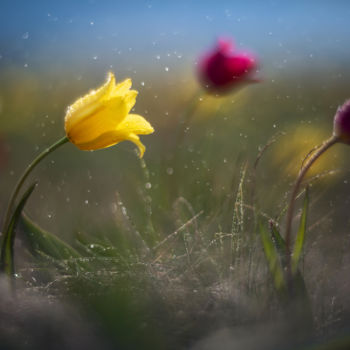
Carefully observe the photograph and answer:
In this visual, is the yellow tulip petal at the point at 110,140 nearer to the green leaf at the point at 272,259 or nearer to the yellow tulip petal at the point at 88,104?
the yellow tulip petal at the point at 88,104

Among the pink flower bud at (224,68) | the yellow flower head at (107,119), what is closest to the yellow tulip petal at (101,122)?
the yellow flower head at (107,119)

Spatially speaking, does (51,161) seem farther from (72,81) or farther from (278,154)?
(278,154)

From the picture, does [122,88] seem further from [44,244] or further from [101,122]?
[44,244]

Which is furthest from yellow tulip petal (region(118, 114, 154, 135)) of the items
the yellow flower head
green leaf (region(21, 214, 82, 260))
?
green leaf (region(21, 214, 82, 260))

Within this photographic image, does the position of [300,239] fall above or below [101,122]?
below

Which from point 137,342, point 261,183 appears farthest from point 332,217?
point 137,342

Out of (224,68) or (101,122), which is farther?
(224,68)

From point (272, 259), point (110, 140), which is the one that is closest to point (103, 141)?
point (110, 140)

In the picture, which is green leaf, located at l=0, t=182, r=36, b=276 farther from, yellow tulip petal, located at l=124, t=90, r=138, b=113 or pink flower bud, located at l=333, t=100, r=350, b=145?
pink flower bud, located at l=333, t=100, r=350, b=145
